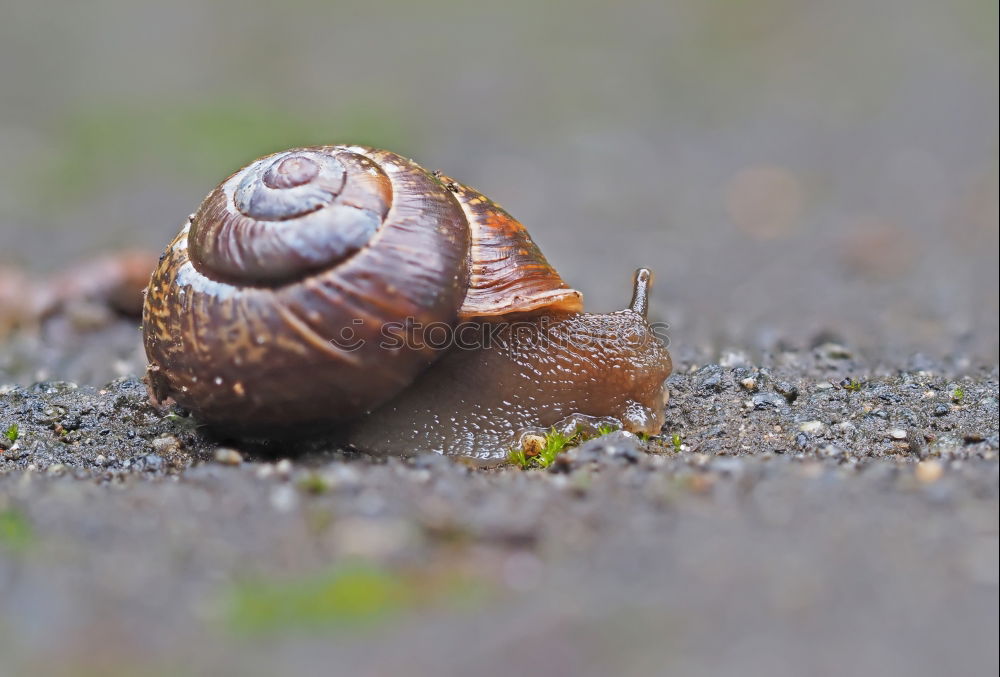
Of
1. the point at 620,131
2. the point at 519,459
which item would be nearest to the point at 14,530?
the point at 519,459

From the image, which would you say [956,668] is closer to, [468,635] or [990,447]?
[468,635]

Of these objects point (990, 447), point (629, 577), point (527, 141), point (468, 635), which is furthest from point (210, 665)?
point (527, 141)

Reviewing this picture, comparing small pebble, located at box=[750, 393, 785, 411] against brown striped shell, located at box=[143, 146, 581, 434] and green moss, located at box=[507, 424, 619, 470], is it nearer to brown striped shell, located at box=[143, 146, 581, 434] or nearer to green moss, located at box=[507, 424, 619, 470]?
green moss, located at box=[507, 424, 619, 470]

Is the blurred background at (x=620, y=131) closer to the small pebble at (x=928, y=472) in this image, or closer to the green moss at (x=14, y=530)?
the small pebble at (x=928, y=472)

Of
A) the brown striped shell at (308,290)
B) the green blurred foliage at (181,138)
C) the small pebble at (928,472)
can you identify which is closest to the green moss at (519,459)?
the brown striped shell at (308,290)

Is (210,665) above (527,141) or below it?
below
